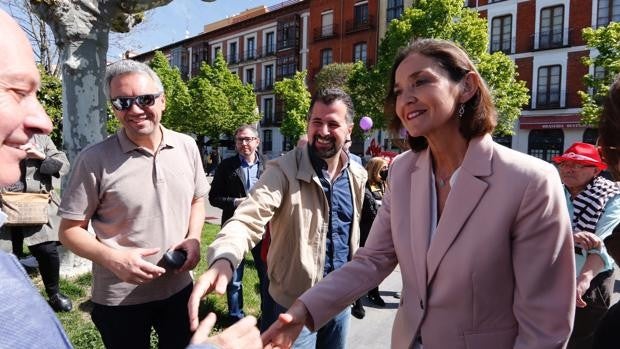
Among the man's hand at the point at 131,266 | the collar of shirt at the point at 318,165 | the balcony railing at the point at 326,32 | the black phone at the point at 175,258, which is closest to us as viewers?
the man's hand at the point at 131,266

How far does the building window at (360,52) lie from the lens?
33312 mm

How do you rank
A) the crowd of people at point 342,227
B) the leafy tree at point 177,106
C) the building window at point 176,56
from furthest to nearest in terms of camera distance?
the building window at point 176,56, the leafy tree at point 177,106, the crowd of people at point 342,227

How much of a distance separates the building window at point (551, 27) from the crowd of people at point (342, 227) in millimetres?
26606

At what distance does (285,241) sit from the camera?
7.88 feet

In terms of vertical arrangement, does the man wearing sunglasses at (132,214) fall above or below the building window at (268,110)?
below

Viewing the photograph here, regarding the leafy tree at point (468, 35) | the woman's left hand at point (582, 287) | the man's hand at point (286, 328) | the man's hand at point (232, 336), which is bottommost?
the woman's left hand at point (582, 287)

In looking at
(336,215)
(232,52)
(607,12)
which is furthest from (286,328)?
(232,52)

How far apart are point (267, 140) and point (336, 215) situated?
1551 inches

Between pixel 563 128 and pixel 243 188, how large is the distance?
25047 mm

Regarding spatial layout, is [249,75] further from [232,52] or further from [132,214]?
[132,214]

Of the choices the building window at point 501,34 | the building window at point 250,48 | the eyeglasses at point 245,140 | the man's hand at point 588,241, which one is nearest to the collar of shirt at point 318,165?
the man's hand at point 588,241

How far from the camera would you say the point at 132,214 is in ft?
7.30

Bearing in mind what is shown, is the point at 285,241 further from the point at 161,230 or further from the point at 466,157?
the point at 466,157

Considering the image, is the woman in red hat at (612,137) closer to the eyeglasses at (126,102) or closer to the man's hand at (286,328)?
the man's hand at (286,328)
